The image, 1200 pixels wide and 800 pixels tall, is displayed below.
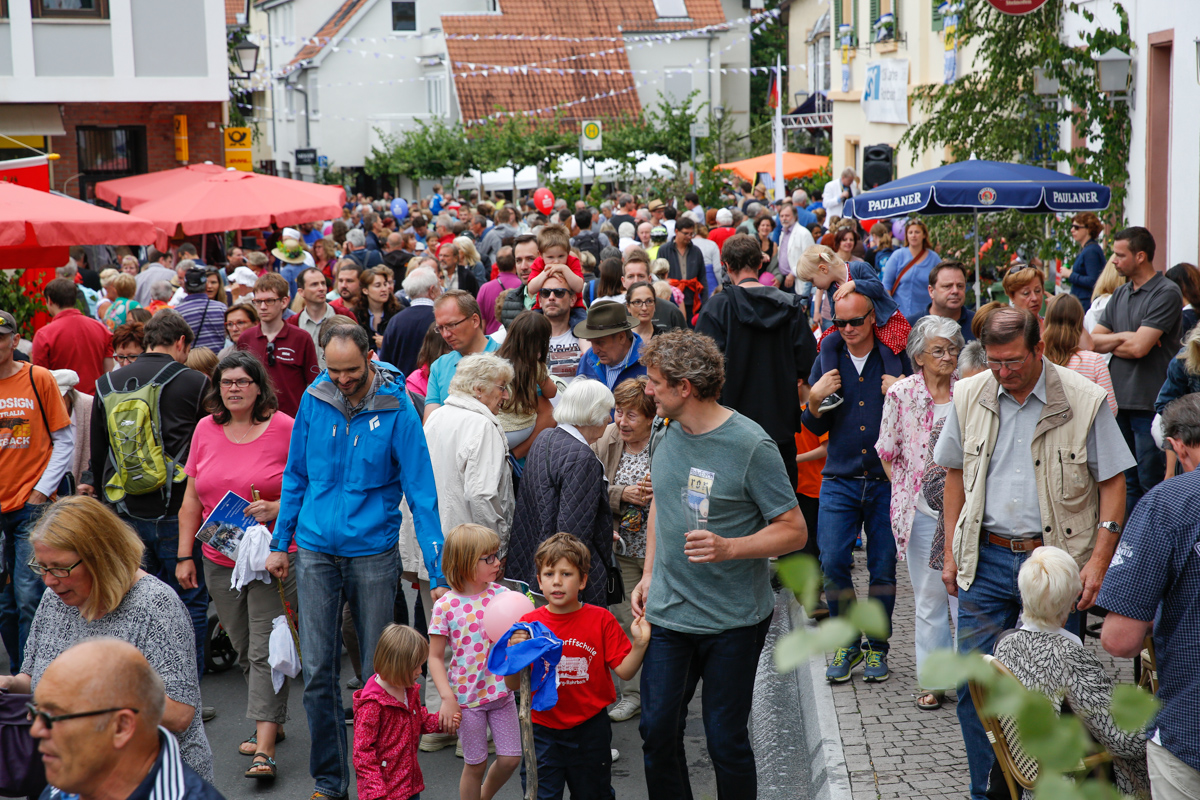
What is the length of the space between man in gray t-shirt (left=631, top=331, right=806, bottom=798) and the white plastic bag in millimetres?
1998

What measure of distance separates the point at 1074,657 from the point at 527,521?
257 centimetres

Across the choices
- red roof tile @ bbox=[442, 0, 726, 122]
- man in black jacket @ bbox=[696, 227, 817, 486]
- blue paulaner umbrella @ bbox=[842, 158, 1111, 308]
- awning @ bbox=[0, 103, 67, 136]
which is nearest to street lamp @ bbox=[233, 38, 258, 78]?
awning @ bbox=[0, 103, 67, 136]

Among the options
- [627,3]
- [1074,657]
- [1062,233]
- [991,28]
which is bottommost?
[1074,657]

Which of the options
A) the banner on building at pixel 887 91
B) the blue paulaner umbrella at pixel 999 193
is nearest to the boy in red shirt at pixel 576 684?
the blue paulaner umbrella at pixel 999 193

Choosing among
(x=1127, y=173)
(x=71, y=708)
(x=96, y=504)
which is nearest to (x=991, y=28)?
(x=1127, y=173)

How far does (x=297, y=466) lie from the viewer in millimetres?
5281

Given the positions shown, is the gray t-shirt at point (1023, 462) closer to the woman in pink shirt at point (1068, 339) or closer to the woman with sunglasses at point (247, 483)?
the woman in pink shirt at point (1068, 339)

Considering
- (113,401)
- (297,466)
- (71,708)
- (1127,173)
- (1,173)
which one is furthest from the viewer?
(1,173)

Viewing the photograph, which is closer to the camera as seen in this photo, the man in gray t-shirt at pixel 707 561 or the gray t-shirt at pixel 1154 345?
the man in gray t-shirt at pixel 707 561

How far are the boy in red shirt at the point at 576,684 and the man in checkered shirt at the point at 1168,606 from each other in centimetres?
180

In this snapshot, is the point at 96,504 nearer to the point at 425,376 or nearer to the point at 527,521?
the point at 527,521

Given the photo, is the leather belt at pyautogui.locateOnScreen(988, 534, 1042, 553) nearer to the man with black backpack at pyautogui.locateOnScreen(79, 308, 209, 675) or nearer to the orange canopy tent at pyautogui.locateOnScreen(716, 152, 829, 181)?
the man with black backpack at pyautogui.locateOnScreen(79, 308, 209, 675)

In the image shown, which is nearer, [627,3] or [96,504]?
[96,504]

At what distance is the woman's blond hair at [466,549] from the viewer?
486cm
